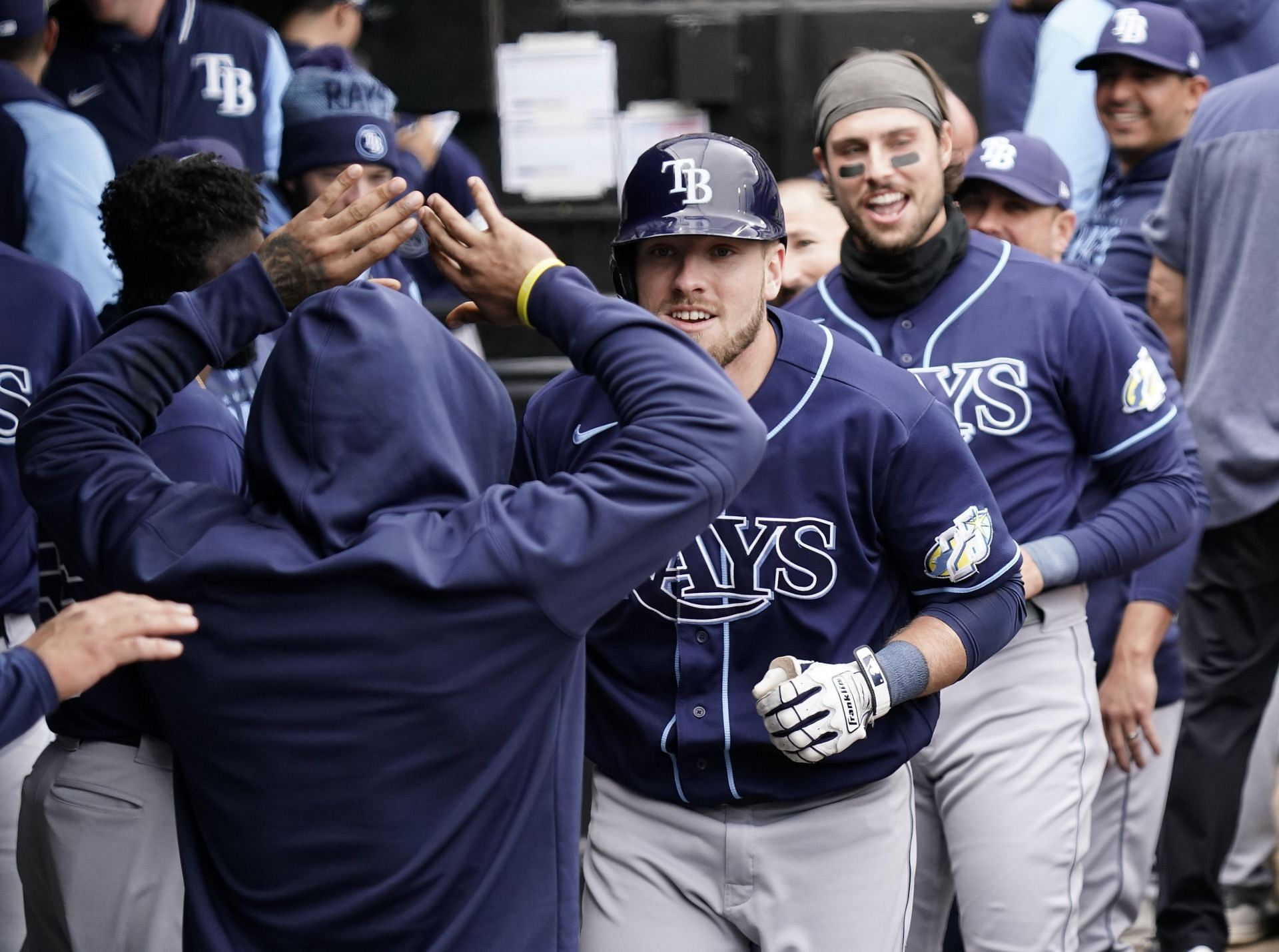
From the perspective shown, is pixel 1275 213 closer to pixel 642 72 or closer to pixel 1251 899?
pixel 1251 899

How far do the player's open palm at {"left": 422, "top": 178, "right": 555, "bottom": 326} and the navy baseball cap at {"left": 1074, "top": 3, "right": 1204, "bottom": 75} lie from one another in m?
2.91

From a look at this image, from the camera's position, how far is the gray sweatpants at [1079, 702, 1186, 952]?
12.2 ft

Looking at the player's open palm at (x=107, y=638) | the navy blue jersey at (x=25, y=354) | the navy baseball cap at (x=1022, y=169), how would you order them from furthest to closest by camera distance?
the navy baseball cap at (x=1022, y=169) < the navy blue jersey at (x=25, y=354) < the player's open palm at (x=107, y=638)

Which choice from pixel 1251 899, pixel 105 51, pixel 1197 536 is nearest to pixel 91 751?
pixel 1197 536

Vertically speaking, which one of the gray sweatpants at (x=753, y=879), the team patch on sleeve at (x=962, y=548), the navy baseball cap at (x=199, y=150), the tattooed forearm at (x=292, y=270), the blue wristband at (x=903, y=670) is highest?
the tattooed forearm at (x=292, y=270)

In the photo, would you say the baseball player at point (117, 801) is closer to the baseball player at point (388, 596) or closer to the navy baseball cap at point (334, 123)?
the baseball player at point (388, 596)

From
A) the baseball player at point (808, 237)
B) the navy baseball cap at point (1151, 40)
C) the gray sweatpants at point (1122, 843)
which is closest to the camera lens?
the gray sweatpants at point (1122, 843)

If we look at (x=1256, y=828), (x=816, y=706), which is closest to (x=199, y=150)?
(x=816, y=706)

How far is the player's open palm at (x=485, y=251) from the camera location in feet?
7.32

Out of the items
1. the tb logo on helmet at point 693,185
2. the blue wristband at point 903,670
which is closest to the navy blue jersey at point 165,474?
the tb logo on helmet at point 693,185

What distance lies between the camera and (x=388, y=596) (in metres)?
1.89

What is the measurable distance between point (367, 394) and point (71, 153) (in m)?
2.45

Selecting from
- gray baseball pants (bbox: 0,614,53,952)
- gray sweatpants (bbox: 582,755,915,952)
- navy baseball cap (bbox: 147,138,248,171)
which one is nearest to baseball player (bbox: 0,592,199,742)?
gray sweatpants (bbox: 582,755,915,952)

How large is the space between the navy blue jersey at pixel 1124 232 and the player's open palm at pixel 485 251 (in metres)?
2.58
